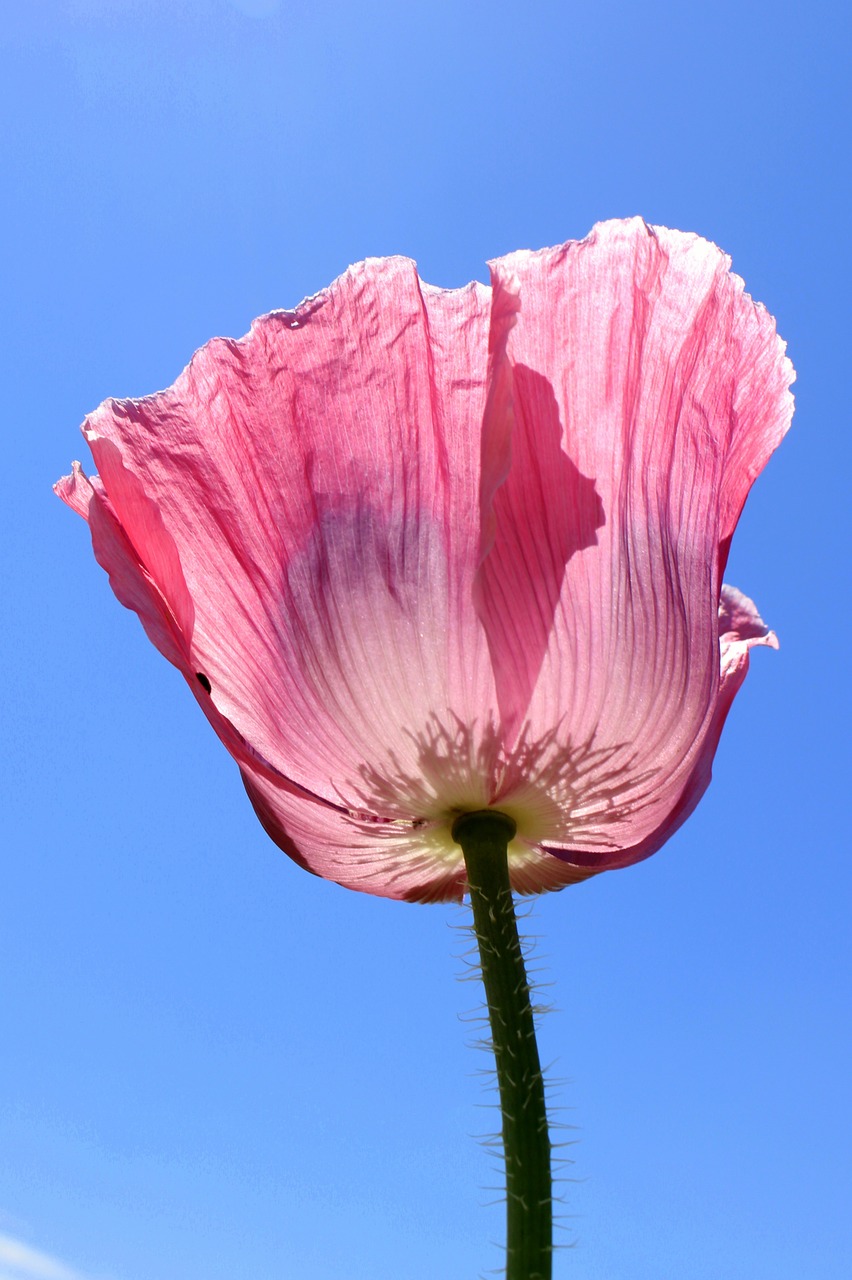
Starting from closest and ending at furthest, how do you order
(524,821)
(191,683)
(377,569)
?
1. (191,683)
2. (377,569)
3. (524,821)

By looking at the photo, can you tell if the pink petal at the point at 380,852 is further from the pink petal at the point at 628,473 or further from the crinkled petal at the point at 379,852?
the pink petal at the point at 628,473

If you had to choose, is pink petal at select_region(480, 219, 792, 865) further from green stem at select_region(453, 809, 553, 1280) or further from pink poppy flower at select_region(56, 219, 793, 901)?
green stem at select_region(453, 809, 553, 1280)

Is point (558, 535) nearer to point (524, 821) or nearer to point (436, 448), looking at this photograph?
point (436, 448)

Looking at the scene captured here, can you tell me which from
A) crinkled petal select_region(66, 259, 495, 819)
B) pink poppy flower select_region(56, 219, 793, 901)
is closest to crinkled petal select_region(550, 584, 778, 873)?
pink poppy flower select_region(56, 219, 793, 901)

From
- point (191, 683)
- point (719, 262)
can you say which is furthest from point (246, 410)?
point (719, 262)

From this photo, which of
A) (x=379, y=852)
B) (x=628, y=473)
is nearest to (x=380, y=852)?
(x=379, y=852)

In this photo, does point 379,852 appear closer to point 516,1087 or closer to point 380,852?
point 380,852
